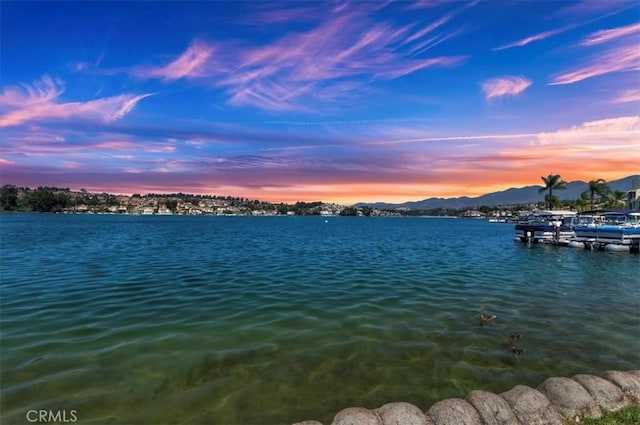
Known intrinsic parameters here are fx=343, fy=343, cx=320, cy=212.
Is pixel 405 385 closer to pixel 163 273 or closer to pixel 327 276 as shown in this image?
pixel 327 276

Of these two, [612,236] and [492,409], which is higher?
[612,236]

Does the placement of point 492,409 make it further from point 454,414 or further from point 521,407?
point 454,414

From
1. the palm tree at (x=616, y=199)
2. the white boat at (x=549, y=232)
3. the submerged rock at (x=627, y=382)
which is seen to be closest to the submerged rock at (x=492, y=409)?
the submerged rock at (x=627, y=382)

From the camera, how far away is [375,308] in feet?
47.9

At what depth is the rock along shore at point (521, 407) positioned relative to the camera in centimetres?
626

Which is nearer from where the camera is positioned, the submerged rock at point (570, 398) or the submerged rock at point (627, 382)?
the submerged rock at point (570, 398)

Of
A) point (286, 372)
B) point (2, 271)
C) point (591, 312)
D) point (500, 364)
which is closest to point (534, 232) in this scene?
point (591, 312)

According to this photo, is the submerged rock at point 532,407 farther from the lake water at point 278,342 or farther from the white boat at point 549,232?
the white boat at point 549,232

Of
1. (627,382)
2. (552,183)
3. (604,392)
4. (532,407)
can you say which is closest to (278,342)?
(532,407)

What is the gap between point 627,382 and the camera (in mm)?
7535

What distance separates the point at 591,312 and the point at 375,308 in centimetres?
913

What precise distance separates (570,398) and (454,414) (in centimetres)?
264

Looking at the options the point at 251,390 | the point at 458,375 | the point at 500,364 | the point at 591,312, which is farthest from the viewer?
the point at 591,312

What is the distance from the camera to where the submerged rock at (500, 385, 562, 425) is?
6398mm
